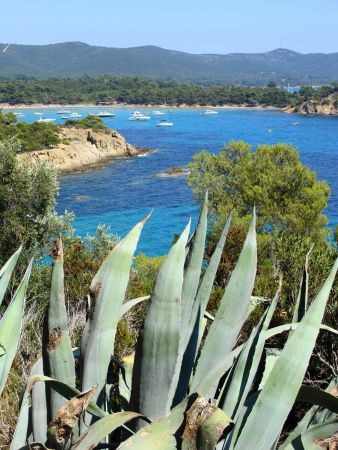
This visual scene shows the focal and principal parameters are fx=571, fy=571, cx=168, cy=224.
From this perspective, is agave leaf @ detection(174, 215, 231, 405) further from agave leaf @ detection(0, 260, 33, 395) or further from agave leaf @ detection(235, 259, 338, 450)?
agave leaf @ detection(0, 260, 33, 395)

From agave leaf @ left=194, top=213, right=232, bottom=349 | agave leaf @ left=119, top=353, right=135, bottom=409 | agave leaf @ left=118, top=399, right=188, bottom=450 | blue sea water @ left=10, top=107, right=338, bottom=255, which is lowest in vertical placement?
blue sea water @ left=10, top=107, right=338, bottom=255

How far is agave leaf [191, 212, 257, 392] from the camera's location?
2131mm

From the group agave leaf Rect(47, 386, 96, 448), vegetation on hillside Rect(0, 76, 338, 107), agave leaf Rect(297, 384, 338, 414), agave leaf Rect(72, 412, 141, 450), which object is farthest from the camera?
vegetation on hillside Rect(0, 76, 338, 107)

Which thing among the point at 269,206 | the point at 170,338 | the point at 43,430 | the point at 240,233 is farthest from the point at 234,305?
the point at 269,206

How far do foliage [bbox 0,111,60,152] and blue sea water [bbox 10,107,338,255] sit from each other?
342 centimetres

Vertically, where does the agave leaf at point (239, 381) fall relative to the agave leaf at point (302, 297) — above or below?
below

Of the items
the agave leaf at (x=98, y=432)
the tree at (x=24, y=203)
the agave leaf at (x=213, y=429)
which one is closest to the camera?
the agave leaf at (x=213, y=429)

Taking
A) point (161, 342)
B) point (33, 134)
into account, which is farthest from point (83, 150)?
point (161, 342)

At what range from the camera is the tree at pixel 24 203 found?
1123 centimetres

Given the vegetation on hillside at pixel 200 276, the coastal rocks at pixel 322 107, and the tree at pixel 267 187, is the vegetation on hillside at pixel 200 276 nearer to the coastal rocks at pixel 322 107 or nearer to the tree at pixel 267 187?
the tree at pixel 267 187

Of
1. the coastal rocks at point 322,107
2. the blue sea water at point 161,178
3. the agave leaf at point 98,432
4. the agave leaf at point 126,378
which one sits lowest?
the blue sea water at point 161,178

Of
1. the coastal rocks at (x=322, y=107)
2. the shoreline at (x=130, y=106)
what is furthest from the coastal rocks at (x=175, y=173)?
the shoreline at (x=130, y=106)

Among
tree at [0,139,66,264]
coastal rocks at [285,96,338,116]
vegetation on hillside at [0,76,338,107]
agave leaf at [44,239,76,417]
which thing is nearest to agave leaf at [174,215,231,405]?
agave leaf at [44,239,76,417]

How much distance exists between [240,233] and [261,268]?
206cm
